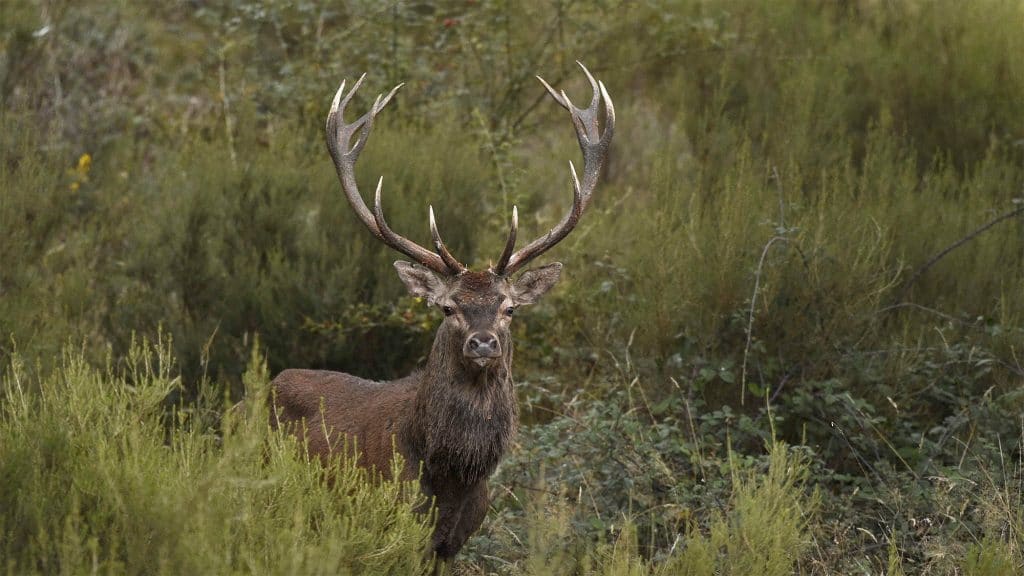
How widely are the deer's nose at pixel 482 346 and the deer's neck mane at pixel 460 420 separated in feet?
0.52

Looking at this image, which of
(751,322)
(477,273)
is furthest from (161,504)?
(751,322)

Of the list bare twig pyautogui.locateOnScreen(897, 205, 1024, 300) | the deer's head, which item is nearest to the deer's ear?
the deer's head

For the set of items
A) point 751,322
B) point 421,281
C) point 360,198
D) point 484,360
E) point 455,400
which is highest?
point 360,198

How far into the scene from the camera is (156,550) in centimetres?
342

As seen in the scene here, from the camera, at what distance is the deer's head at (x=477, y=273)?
4902mm

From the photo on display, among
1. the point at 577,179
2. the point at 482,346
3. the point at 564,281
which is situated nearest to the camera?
the point at 482,346

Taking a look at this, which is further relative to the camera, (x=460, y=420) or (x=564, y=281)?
(x=564, y=281)

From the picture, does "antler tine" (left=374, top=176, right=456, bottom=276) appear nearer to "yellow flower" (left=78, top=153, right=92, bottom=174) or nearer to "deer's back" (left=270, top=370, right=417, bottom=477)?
"deer's back" (left=270, top=370, right=417, bottom=477)

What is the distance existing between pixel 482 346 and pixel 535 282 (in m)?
0.69

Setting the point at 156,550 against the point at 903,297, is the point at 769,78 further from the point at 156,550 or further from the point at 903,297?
the point at 156,550

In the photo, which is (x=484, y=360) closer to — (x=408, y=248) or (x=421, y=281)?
(x=421, y=281)

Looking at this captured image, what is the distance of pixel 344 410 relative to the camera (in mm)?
5469

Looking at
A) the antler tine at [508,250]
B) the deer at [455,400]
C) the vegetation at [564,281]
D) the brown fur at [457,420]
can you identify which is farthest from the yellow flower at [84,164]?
the antler tine at [508,250]

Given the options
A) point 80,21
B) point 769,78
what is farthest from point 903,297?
point 80,21
